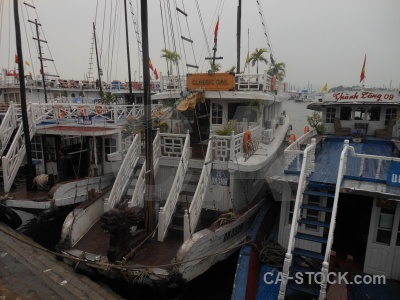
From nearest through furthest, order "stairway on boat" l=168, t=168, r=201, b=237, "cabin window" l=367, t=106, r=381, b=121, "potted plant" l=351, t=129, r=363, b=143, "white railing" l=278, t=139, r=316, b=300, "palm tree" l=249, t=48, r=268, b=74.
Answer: "white railing" l=278, t=139, r=316, b=300 < "stairway on boat" l=168, t=168, r=201, b=237 < "potted plant" l=351, t=129, r=363, b=143 < "cabin window" l=367, t=106, r=381, b=121 < "palm tree" l=249, t=48, r=268, b=74

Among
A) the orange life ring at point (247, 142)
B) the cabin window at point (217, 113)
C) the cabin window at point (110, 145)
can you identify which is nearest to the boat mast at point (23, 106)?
the cabin window at point (110, 145)

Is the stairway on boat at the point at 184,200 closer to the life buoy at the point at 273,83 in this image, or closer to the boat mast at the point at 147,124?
the boat mast at the point at 147,124

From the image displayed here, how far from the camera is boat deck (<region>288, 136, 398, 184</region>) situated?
23.5 ft

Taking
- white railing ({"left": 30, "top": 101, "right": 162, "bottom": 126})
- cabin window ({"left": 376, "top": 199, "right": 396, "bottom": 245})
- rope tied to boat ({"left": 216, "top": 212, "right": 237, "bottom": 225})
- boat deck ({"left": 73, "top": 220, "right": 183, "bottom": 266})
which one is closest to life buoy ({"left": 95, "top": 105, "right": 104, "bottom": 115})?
white railing ({"left": 30, "top": 101, "right": 162, "bottom": 126})

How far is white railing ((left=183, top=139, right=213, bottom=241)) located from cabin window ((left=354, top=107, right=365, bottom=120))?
8817mm

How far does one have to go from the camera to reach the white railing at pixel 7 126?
11573 millimetres

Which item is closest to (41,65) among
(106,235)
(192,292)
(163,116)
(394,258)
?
(163,116)

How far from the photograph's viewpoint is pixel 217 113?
11812 millimetres

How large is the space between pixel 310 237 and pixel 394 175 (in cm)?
245

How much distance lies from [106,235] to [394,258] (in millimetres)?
7818

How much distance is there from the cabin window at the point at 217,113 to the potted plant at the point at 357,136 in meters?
6.23

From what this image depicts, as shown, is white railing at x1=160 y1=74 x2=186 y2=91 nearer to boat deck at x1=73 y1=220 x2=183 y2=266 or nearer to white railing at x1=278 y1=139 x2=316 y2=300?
boat deck at x1=73 y1=220 x2=183 y2=266

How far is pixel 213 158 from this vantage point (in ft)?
29.7

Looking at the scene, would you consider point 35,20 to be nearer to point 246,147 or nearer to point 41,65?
point 41,65
